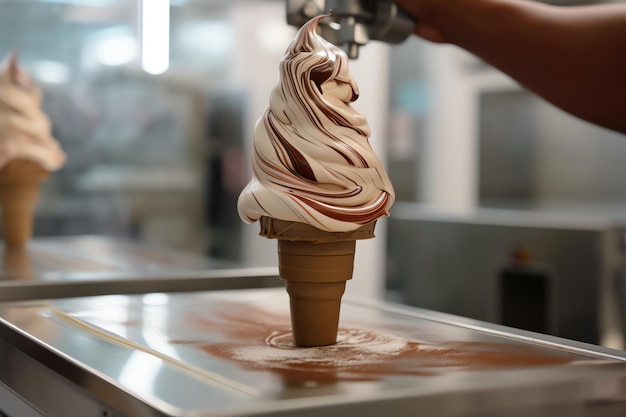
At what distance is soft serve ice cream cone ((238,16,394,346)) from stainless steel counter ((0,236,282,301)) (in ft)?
1.81

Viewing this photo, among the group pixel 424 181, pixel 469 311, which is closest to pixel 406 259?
pixel 469 311

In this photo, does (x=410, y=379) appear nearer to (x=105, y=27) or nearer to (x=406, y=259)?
(x=406, y=259)

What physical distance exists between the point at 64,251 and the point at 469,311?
4.51ft

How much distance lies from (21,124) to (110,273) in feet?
1.81

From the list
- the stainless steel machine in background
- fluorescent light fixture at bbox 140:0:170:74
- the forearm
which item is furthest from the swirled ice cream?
the stainless steel machine in background

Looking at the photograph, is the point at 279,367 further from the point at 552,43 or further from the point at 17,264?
the point at 17,264

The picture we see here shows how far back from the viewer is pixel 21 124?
1.85m

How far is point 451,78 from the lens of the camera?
322 cm

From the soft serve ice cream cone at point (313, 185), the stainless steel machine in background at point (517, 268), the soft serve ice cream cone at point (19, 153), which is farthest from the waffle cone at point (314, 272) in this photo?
the stainless steel machine in background at point (517, 268)

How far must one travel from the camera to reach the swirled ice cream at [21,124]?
5.96 feet

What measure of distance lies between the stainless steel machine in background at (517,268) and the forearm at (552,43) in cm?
91

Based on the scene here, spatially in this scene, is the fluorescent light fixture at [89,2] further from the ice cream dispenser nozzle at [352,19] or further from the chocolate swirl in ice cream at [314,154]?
the chocolate swirl in ice cream at [314,154]

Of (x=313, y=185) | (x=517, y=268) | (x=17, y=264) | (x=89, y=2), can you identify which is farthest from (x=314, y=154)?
(x=89, y=2)

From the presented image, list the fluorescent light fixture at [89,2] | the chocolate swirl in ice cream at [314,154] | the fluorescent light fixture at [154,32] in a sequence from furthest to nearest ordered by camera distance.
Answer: the fluorescent light fixture at [89,2] → the fluorescent light fixture at [154,32] → the chocolate swirl in ice cream at [314,154]
